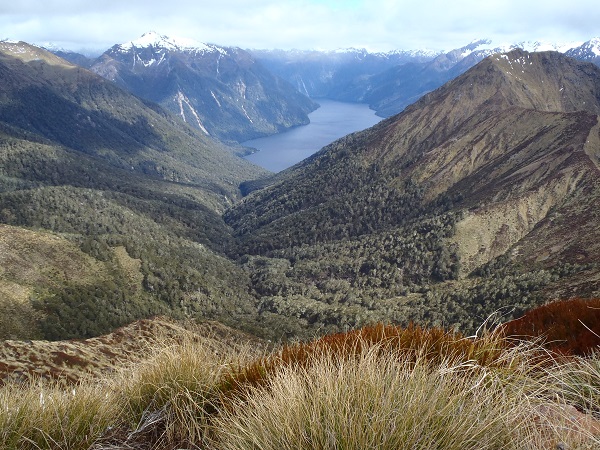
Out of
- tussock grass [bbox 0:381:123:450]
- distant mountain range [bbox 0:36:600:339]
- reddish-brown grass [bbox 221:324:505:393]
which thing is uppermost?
reddish-brown grass [bbox 221:324:505:393]

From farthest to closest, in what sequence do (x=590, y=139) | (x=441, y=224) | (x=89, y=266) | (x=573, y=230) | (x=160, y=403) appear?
(x=441, y=224) → (x=590, y=139) → (x=89, y=266) → (x=573, y=230) → (x=160, y=403)

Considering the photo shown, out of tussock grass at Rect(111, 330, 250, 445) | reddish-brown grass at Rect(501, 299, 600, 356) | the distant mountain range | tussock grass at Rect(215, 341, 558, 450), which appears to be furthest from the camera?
the distant mountain range

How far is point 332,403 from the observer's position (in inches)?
192

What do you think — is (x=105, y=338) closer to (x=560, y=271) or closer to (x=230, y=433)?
(x=230, y=433)

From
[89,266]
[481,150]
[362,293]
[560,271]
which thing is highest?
[481,150]

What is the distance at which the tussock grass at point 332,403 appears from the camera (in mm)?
4438

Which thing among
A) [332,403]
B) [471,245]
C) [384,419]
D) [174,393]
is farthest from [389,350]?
[471,245]

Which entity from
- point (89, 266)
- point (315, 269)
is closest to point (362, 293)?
point (315, 269)

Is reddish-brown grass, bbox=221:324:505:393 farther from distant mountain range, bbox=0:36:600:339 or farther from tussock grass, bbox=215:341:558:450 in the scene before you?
distant mountain range, bbox=0:36:600:339

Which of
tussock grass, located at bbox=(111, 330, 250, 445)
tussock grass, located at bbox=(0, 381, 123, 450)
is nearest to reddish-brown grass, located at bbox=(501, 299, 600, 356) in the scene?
tussock grass, located at bbox=(111, 330, 250, 445)

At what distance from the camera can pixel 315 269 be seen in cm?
17275

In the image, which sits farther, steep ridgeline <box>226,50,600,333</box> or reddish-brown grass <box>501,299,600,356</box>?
steep ridgeline <box>226,50,600,333</box>

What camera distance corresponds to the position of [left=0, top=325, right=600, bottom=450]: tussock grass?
444 centimetres

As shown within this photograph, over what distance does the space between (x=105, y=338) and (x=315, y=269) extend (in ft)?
382
